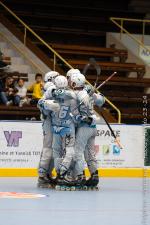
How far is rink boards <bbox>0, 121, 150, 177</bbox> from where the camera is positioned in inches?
583

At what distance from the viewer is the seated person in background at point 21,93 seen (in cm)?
1766

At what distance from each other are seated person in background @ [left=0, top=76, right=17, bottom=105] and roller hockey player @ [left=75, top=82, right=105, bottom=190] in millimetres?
5941

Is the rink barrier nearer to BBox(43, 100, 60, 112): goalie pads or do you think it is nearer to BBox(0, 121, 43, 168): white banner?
BBox(0, 121, 43, 168): white banner

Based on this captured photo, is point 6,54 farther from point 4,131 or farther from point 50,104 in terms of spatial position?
point 50,104

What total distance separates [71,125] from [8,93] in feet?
20.7

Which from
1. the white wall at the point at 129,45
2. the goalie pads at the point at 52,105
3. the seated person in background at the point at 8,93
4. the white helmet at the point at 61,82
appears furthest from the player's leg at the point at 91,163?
the white wall at the point at 129,45

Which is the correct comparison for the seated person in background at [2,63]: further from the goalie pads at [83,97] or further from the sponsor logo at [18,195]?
the sponsor logo at [18,195]

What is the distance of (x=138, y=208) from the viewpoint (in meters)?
8.92

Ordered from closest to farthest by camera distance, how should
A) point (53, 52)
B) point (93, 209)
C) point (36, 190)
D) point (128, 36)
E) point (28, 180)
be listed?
point (93, 209) → point (36, 190) → point (28, 180) → point (53, 52) → point (128, 36)

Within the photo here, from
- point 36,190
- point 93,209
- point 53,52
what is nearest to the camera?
point 93,209

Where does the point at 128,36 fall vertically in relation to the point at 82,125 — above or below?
A: above

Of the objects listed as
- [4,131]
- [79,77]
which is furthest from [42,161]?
[4,131]

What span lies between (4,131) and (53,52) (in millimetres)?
5400

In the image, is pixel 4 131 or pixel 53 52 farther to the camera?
pixel 53 52
